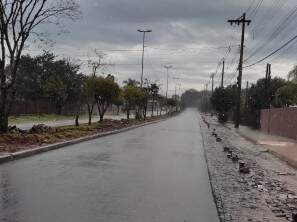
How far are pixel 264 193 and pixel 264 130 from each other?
37.9 meters

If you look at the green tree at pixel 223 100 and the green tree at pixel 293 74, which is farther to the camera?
the green tree at pixel 223 100

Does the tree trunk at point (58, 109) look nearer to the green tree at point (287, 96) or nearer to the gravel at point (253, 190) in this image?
the green tree at point (287, 96)

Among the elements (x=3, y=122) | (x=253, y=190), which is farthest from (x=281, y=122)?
(x=253, y=190)

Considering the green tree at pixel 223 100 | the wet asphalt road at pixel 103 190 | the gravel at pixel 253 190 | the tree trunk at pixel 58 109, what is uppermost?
the green tree at pixel 223 100

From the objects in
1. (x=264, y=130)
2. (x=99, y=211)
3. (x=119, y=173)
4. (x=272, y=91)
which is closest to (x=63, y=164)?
(x=119, y=173)

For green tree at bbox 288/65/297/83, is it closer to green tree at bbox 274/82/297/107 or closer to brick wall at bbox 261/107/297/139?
green tree at bbox 274/82/297/107

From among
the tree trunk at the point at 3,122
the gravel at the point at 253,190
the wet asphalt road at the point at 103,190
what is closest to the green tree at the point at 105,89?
the tree trunk at the point at 3,122

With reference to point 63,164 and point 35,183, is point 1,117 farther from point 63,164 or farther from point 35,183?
point 35,183

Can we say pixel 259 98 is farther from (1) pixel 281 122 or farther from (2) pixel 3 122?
(2) pixel 3 122

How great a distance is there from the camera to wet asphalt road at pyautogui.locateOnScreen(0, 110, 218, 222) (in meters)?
8.93

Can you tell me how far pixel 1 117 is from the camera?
23.3m

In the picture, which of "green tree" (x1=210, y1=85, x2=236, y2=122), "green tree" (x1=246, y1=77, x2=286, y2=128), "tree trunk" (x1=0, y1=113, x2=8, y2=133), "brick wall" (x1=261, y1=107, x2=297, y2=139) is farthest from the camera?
"green tree" (x1=210, y1=85, x2=236, y2=122)

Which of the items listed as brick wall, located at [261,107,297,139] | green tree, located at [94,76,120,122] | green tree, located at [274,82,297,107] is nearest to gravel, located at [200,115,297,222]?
brick wall, located at [261,107,297,139]

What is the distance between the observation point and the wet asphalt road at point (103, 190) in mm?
8930
